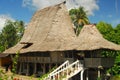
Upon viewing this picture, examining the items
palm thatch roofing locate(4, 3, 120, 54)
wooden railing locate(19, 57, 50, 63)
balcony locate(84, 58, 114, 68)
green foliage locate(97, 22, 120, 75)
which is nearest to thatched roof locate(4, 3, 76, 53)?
palm thatch roofing locate(4, 3, 120, 54)

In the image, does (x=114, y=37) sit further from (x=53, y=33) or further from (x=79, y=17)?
(x=79, y=17)

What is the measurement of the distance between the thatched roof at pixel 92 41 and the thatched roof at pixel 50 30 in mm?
3368

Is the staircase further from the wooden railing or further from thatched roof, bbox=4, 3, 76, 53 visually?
the wooden railing

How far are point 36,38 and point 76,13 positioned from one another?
2130cm

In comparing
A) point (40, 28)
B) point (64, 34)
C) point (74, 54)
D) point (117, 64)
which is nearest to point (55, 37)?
point (64, 34)

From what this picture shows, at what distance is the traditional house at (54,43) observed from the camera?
22938 millimetres

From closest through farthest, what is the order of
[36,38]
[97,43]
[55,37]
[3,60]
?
[97,43] < [55,37] < [36,38] < [3,60]

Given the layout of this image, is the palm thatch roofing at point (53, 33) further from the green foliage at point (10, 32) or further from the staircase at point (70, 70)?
the green foliage at point (10, 32)

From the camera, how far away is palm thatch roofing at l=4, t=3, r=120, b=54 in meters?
24.8

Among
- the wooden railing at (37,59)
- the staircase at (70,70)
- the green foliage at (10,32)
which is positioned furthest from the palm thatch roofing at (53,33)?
the green foliage at (10,32)

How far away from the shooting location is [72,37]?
1208 inches

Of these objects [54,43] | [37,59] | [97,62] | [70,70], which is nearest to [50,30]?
[54,43]

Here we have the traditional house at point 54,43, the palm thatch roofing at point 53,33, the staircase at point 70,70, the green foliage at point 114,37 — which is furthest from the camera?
the green foliage at point 114,37

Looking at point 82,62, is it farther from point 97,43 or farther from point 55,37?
point 55,37
